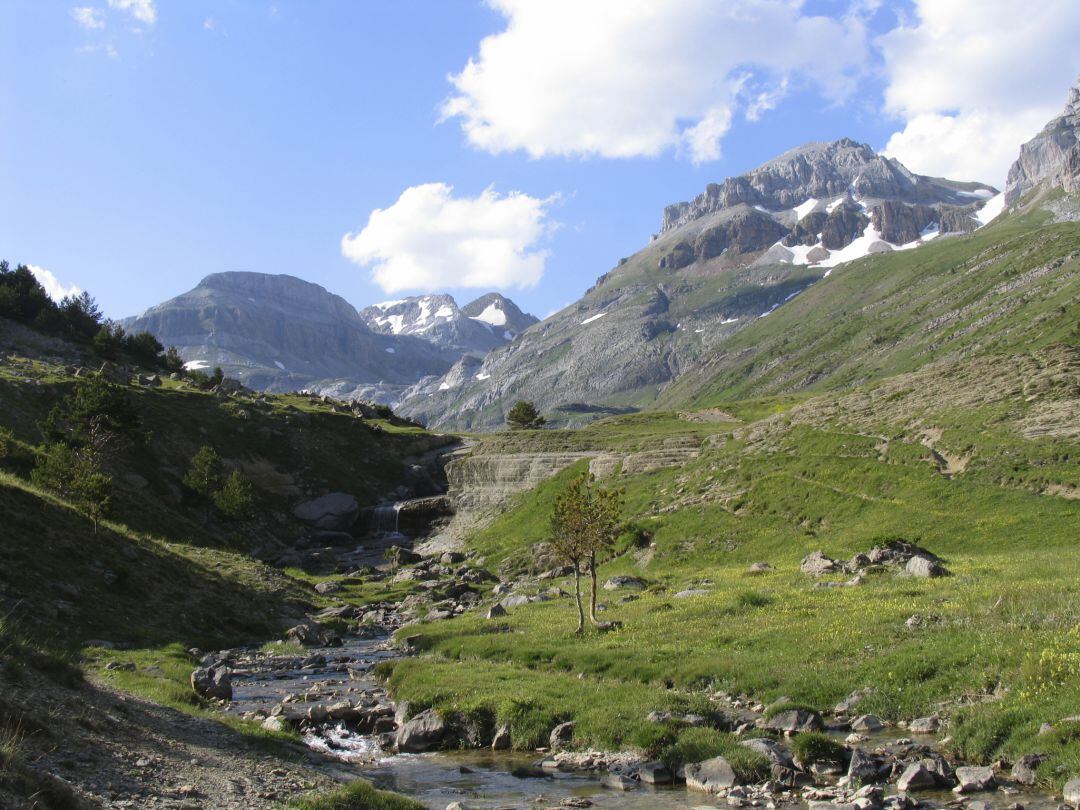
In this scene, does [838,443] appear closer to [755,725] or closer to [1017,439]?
[1017,439]

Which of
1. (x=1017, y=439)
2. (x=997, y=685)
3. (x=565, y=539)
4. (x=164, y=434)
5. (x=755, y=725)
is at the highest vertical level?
(x=164, y=434)

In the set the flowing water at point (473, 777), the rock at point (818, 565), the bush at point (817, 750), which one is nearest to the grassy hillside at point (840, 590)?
the rock at point (818, 565)

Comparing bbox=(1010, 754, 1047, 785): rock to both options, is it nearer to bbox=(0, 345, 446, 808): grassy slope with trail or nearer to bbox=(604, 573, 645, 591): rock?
bbox=(0, 345, 446, 808): grassy slope with trail

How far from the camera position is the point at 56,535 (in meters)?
42.4

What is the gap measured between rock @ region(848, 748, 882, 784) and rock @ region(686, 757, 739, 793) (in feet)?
8.87

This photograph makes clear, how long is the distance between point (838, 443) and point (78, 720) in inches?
2605

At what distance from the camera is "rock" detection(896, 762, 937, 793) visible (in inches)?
659

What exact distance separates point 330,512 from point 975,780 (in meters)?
99.5

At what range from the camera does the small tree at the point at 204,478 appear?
3393 inches

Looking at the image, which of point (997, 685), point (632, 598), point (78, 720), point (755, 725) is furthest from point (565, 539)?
point (78, 720)

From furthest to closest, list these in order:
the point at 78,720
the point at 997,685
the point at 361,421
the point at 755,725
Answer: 1. the point at 361,421
2. the point at 755,725
3. the point at 997,685
4. the point at 78,720

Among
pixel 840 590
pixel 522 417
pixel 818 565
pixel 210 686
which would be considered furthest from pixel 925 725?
pixel 522 417

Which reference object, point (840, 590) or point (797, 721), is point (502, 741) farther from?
point (840, 590)

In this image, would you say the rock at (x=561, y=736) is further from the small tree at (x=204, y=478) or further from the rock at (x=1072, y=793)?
the small tree at (x=204, y=478)
